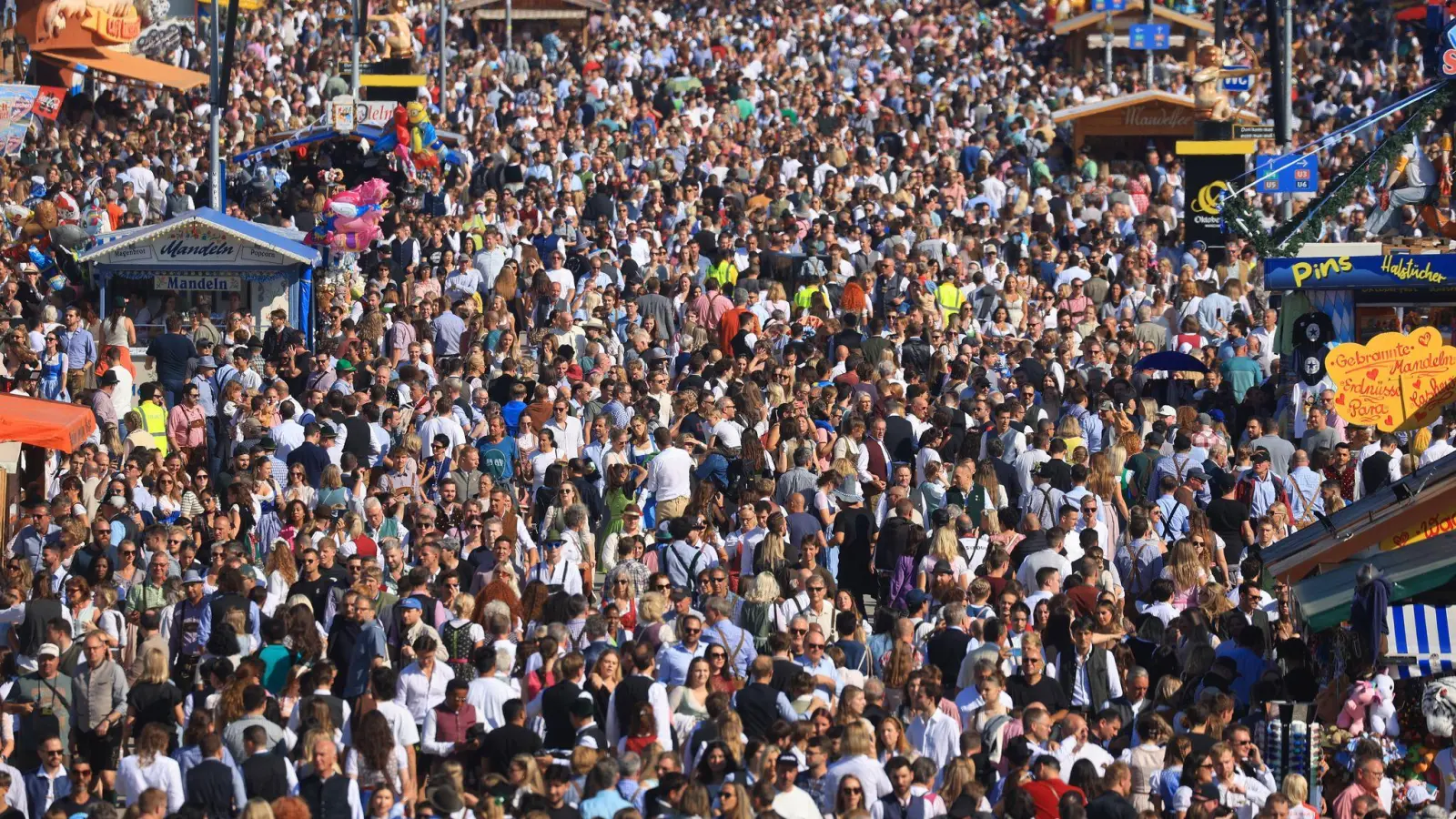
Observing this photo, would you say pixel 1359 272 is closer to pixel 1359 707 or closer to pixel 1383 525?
pixel 1383 525

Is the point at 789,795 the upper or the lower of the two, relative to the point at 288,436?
lower

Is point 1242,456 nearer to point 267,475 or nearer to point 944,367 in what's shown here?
point 944,367

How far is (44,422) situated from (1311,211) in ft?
33.3

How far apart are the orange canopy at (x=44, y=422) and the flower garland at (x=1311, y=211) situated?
30.2 feet

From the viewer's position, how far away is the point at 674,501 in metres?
18.2

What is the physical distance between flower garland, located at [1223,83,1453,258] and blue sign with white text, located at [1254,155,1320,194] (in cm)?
149

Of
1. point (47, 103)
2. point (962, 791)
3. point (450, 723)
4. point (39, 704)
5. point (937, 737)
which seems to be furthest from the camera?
point (47, 103)

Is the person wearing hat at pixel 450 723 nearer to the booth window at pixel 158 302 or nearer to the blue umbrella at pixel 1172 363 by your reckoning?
the blue umbrella at pixel 1172 363

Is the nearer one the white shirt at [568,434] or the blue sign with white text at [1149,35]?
the white shirt at [568,434]

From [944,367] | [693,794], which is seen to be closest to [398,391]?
[944,367]

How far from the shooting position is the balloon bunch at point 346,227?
84.1ft

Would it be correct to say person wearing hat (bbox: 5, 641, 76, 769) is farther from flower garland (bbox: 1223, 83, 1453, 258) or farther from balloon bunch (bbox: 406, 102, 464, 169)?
balloon bunch (bbox: 406, 102, 464, 169)

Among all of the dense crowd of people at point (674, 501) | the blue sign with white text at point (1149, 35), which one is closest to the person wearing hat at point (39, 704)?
the dense crowd of people at point (674, 501)

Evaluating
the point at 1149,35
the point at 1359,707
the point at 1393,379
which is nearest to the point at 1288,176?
the point at 1393,379
